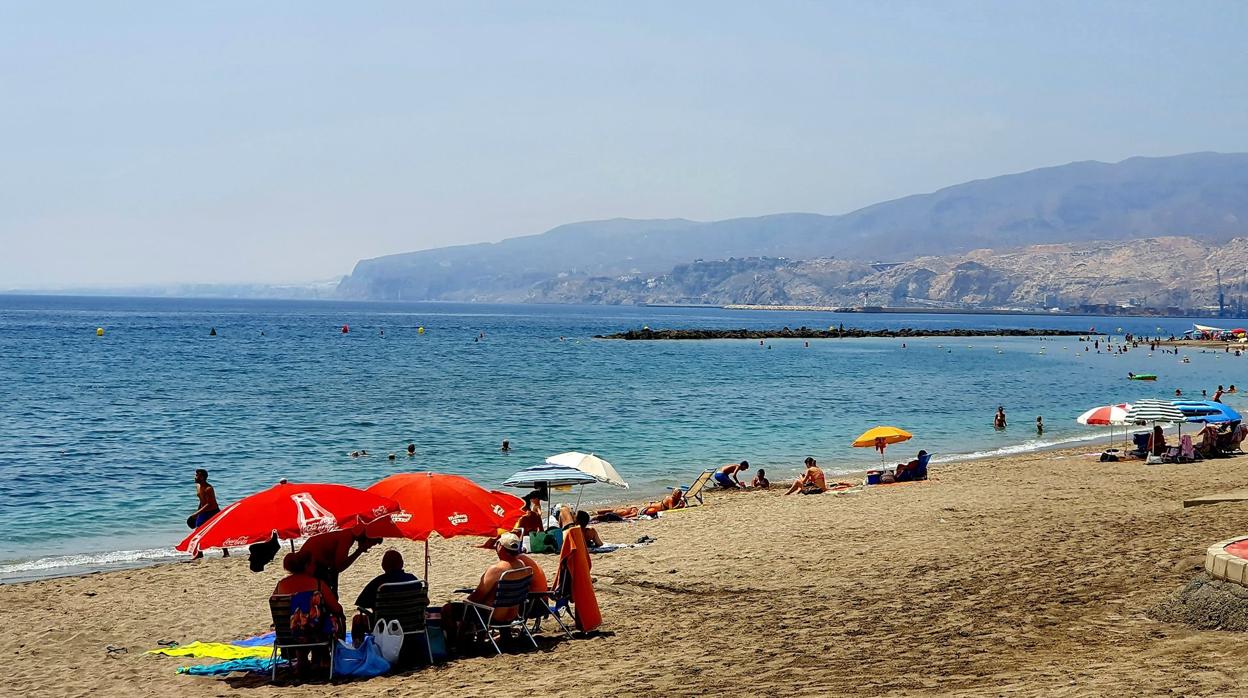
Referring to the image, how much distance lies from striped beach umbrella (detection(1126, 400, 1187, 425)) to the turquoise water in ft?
21.9

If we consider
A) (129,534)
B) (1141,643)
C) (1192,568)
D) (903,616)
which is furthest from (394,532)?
(129,534)

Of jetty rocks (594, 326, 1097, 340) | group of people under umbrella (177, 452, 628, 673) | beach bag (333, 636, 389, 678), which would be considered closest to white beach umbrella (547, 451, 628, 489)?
group of people under umbrella (177, 452, 628, 673)

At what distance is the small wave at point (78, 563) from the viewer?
15.0 m

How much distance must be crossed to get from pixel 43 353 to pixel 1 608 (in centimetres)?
6470

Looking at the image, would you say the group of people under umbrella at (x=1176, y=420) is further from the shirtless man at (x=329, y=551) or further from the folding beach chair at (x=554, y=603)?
the shirtless man at (x=329, y=551)

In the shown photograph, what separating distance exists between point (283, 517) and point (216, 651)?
86.1 inches

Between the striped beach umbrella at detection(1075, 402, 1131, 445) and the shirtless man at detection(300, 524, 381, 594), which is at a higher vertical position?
the shirtless man at detection(300, 524, 381, 594)

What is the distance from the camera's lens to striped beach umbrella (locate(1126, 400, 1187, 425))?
2283 cm

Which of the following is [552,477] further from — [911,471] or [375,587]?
[911,471]

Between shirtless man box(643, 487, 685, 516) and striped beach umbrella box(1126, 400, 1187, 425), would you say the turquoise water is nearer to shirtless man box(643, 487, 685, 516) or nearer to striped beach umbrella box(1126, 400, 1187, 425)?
shirtless man box(643, 487, 685, 516)

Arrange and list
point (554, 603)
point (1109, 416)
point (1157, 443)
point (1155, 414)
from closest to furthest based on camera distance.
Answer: point (554, 603) → point (1155, 414) → point (1157, 443) → point (1109, 416)

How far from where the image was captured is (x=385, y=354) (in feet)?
253

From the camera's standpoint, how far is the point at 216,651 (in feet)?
33.4

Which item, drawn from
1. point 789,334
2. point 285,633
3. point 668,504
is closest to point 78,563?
point 285,633
